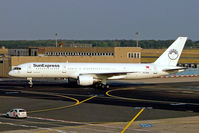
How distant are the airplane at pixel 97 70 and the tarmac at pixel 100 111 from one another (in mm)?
4654

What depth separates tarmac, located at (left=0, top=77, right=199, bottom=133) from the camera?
34491 mm

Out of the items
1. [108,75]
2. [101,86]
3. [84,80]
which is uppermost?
[108,75]

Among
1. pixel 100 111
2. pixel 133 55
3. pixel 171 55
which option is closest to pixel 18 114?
pixel 100 111

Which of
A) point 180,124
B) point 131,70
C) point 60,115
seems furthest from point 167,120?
point 131,70

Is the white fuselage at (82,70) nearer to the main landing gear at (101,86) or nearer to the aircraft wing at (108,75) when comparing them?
the aircraft wing at (108,75)

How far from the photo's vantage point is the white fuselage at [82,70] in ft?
231

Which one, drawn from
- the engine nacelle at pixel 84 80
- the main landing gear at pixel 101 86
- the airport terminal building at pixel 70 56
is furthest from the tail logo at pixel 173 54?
the airport terminal building at pixel 70 56

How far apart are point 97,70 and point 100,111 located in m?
29.7

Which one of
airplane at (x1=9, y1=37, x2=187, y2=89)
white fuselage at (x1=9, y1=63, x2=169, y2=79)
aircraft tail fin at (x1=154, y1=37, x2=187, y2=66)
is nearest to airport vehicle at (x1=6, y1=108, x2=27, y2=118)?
airplane at (x1=9, y1=37, x2=187, y2=89)

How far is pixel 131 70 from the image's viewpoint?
75.2 m

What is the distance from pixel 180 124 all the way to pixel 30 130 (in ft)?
47.7

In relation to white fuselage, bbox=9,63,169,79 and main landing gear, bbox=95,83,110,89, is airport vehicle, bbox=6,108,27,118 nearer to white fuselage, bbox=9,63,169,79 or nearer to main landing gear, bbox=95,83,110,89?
white fuselage, bbox=9,63,169,79

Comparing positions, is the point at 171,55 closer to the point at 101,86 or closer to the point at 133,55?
the point at 101,86

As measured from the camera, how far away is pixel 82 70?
72.6 metres
